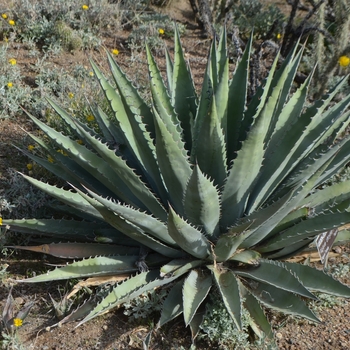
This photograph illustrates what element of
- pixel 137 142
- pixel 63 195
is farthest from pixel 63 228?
pixel 137 142

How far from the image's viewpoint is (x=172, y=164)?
247cm

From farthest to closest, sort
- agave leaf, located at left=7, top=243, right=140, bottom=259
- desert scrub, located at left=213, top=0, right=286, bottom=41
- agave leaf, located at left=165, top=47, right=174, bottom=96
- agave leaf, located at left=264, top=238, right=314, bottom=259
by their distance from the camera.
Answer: desert scrub, located at left=213, top=0, right=286, bottom=41, agave leaf, located at left=165, top=47, right=174, bottom=96, agave leaf, located at left=7, top=243, right=140, bottom=259, agave leaf, located at left=264, top=238, right=314, bottom=259

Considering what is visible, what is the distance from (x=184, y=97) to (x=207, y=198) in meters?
0.87

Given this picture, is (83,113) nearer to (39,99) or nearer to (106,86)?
(39,99)

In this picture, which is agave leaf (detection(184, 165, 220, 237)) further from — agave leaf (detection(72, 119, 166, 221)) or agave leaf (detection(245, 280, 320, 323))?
agave leaf (detection(245, 280, 320, 323))

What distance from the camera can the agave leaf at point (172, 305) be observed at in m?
2.52

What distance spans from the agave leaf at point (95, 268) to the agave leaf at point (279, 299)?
0.65 meters

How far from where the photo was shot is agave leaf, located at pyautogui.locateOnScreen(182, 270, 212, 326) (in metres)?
2.38

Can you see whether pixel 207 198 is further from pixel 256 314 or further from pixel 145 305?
pixel 145 305

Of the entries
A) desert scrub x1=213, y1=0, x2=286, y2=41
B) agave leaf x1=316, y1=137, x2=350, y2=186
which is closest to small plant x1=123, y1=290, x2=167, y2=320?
agave leaf x1=316, y1=137, x2=350, y2=186

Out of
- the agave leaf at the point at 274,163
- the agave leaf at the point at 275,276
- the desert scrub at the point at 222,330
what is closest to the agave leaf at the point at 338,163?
the agave leaf at the point at 274,163

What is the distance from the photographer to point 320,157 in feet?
8.49

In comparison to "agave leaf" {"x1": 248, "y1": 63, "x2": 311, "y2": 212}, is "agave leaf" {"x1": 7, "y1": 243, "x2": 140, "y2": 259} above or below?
below

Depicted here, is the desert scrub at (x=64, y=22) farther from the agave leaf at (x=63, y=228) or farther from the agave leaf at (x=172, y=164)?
the agave leaf at (x=172, y=164)
